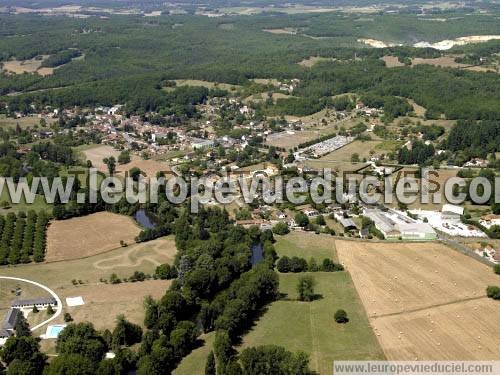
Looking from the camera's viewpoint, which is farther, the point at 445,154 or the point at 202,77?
the point at 202,77

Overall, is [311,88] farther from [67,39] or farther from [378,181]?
[67,39]

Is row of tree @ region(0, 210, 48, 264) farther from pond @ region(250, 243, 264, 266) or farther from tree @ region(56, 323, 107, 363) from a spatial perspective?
pond @ region(250, 243, 264, 266)

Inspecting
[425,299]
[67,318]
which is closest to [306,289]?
[425,299]

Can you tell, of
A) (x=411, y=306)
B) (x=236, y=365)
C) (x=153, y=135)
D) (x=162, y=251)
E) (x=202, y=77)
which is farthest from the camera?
(x=202, y=77)

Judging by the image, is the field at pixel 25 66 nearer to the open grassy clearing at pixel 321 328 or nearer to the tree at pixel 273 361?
the open grassy clearing at pixel 321 328

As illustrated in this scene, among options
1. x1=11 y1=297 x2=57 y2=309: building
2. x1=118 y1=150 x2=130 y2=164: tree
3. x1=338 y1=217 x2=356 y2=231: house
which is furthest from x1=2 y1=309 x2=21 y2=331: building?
x1=118 y1=150 x2=130 y2=164: tree

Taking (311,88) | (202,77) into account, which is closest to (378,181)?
(311,88)

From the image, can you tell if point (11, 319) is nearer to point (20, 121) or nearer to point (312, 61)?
point (20, 121)

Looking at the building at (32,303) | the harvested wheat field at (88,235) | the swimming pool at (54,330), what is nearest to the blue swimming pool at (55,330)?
the swimming pool at (54,330)
